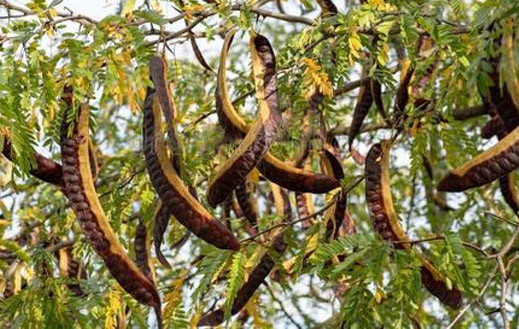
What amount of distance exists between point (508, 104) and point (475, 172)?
22cm

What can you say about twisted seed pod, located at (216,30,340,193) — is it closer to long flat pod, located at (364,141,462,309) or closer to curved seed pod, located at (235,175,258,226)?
long flat pod, located at (364,141,462,309)

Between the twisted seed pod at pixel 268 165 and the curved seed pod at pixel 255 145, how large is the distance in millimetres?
86

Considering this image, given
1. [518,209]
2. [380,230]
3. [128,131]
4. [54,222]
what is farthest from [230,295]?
[128,131]

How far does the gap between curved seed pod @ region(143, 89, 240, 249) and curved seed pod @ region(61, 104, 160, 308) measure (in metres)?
0.22

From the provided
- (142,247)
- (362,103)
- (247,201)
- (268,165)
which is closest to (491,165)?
(268,165)

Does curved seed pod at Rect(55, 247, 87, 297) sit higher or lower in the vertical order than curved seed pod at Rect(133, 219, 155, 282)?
higher

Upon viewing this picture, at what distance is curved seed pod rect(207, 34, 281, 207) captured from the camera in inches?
111

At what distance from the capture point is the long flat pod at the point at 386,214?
3.12 m

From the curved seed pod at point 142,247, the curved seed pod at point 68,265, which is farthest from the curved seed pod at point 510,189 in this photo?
the curved seed pod at point 68,265

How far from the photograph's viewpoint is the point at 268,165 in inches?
124

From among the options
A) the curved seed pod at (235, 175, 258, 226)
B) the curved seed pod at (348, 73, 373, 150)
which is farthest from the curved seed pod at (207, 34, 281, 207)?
the curved seed pod at (235, 175, 258, 226)

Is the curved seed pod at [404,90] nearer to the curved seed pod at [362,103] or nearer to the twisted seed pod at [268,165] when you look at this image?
the curved seed pod at [362,103]

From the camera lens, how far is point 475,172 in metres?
2.77

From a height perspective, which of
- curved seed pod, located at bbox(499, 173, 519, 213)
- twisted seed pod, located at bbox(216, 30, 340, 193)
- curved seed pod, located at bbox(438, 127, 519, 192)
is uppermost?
twisted seed pod, located at bbox(216, 30, 340, 193)
